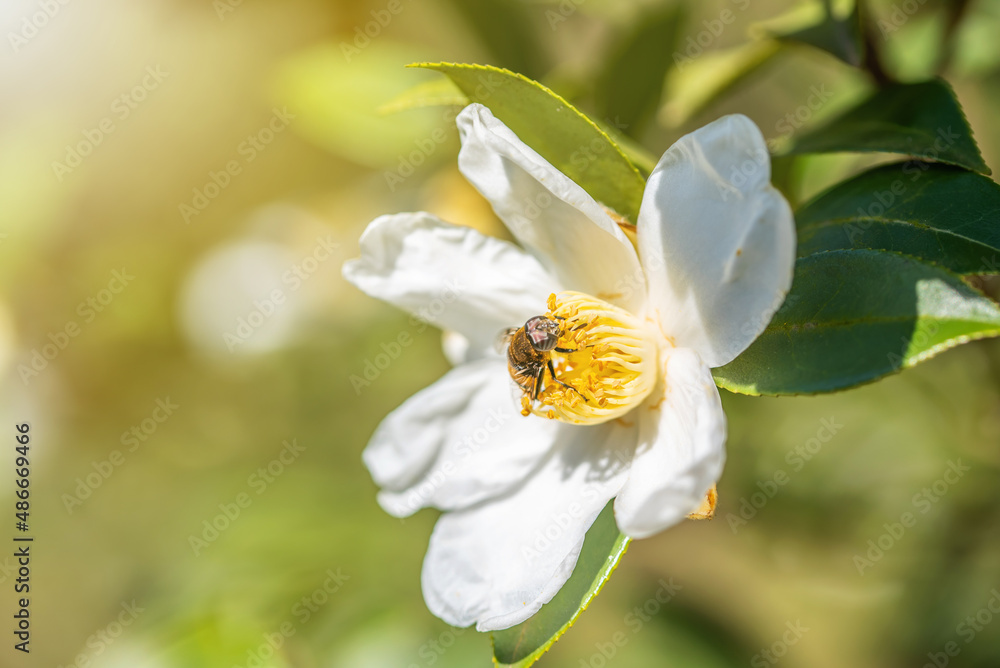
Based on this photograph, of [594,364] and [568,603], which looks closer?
[568,603]

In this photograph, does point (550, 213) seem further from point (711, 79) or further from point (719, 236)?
point (711, 79)

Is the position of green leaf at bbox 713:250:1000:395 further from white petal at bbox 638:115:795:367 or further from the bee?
the bee

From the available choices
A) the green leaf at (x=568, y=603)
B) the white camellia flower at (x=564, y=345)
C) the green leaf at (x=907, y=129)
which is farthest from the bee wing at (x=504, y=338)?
the green leaf at (x=907, y=129)

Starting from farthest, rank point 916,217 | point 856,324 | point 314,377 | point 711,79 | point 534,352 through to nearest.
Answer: point 314,377 < point 711,79 < point 534,352 < point 916,217 < point 856,324

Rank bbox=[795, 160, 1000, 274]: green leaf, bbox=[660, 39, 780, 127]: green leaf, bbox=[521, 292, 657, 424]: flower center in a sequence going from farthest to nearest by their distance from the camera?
bbox=[660, 39, 780, 127]: green leaf < bbox=[521, 292, 657, 424]: flower center < bbox=[795, 160, 1000, 274]: green leaf

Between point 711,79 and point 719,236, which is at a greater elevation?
point 719,236

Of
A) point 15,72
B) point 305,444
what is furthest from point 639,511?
point 15,72

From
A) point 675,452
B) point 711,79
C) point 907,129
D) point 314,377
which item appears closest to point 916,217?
point 907,129

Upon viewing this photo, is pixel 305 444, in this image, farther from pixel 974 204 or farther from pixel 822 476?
pixel 974 204

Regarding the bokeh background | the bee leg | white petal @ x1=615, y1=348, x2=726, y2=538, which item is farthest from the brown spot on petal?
the bokeh background
